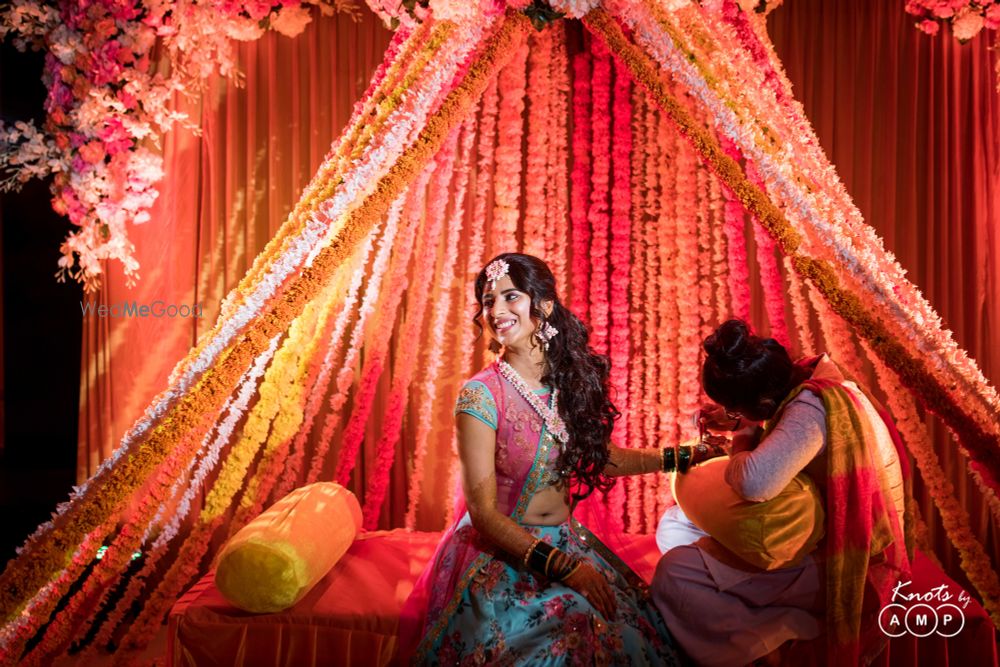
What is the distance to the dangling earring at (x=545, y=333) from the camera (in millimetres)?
2295

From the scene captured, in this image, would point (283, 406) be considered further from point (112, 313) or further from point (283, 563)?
point (112, 313)

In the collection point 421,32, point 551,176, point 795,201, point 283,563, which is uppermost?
point 421,32

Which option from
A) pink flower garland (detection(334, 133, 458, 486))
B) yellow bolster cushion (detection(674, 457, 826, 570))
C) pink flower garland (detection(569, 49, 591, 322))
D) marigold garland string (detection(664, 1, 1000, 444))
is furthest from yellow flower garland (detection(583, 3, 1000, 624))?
pink flower garland (detection(334, 133, 458, 486))

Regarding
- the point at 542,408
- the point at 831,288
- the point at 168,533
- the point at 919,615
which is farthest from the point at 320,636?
the point at 831,288

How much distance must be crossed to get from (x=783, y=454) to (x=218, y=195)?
2.91 meters

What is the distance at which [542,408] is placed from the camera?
2248 millimetres

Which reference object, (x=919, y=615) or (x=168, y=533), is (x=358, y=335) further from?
(x=919, y=615)

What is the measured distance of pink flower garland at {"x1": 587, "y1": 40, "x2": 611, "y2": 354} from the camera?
339cm

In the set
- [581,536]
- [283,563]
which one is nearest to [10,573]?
[283,563]

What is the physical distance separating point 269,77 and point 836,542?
321cm

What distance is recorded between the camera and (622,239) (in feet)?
11.2

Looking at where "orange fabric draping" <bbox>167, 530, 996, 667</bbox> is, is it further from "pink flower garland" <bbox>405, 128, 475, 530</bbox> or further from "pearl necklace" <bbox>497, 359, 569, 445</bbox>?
"pink flower garland" <bbox>405, 128, 475, 530</bbox>

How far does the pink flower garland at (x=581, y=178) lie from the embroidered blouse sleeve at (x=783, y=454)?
141cm

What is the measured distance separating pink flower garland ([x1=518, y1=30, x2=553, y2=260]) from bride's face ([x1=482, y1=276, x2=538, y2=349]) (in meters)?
1.20
